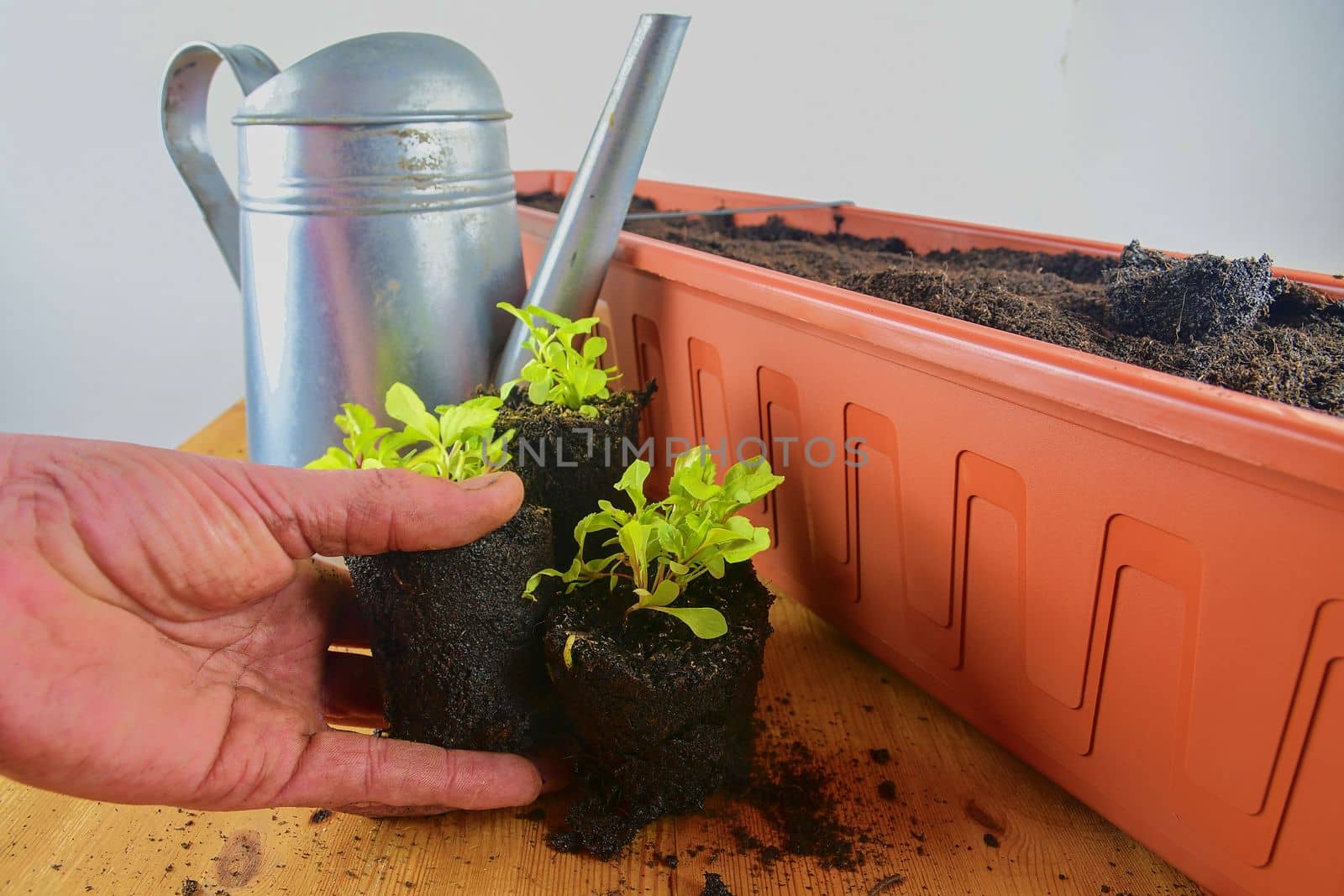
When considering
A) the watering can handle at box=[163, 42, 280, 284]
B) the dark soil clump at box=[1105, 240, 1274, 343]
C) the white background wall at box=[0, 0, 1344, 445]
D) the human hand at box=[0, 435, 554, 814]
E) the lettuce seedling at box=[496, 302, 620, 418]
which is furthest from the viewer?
the white background wall at box=[0, 0, 1344, 445]

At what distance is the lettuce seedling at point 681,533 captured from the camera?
1.75 ft

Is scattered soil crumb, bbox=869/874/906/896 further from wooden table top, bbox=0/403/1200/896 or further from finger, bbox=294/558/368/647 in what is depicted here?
finger, bbox=294/558/368/647

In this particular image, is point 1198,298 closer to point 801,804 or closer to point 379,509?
point 801,804

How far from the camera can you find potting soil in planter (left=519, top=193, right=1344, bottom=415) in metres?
0.51

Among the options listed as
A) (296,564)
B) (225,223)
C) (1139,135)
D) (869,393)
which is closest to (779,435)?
(869,393)

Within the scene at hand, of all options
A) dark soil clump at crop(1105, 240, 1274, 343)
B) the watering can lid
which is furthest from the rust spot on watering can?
dark soil clump at crop(1105, 240, 1274, 343)

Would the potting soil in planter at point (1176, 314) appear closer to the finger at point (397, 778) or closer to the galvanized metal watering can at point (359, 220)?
the galvanized metal watering can at point (359, 220)

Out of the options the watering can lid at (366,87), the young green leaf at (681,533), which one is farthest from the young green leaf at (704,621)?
the watering can lid at (366,87)

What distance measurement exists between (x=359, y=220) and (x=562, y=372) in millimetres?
210

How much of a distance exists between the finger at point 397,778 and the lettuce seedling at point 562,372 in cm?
25

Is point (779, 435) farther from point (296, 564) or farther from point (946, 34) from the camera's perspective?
point (946, 34)

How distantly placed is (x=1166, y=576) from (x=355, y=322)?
0.62m

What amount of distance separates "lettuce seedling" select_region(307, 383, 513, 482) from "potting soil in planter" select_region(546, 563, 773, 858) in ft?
0.40

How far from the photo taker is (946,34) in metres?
1.41
